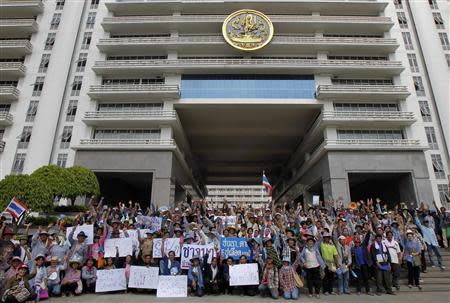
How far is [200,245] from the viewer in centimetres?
1014

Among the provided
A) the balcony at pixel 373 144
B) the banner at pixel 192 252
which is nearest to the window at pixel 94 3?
the balcony at pixel 373 144

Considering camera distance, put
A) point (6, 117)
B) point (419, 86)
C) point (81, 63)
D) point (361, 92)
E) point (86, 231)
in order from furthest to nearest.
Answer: point (81, 63) < point (419, 86) < point (6, 117) < point (361, 92) < point (86, 231)

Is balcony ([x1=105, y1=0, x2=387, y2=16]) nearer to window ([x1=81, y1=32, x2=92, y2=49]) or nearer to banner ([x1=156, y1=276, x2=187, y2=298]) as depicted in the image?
window ([x1=81, y1=32, x2=92, y2=49])

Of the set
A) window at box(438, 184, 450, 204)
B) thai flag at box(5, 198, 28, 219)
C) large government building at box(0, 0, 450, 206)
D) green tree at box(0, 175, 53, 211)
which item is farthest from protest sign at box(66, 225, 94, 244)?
window at box(438, 184, 450, 204)

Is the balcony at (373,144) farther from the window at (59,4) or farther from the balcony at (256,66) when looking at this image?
the window at (59,4)

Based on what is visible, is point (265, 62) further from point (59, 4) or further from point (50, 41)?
point (59, 4)

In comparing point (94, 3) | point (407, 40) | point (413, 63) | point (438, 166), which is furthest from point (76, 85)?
point (438, 166)

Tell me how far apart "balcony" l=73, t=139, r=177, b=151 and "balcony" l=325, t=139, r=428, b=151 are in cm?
1630

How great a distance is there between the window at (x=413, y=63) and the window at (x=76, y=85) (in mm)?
41014

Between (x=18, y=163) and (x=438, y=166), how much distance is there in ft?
155

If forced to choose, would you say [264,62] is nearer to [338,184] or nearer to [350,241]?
[338,184]

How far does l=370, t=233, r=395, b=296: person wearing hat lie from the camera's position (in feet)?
31.9

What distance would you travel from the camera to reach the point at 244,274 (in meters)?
9.50

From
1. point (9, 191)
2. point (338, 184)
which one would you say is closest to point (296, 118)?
point (338, 184)
